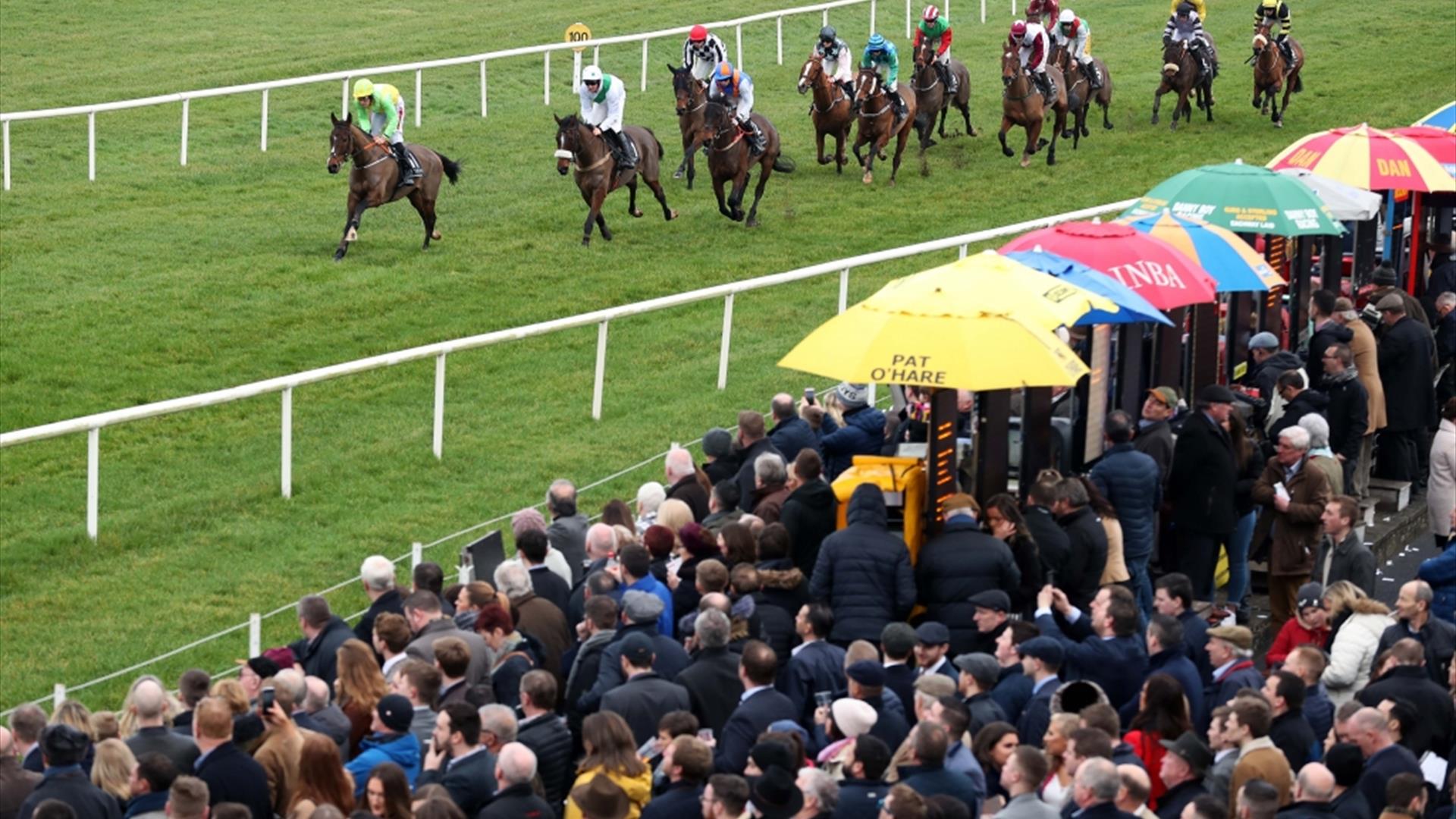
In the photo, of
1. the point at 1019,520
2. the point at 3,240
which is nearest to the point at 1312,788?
the point at 1019,520

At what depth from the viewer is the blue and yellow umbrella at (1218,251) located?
10844 mm

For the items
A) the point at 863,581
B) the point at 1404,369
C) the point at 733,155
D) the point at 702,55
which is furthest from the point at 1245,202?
the point at 702,55

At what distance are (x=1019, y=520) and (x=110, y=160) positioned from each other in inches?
597

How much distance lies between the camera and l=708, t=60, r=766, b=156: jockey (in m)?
19.6

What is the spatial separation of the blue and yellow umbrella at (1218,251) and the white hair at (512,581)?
4.13m

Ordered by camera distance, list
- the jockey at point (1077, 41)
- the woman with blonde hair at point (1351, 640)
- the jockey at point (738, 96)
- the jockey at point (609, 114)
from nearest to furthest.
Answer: the woman with blonde hair at point (1351, 640), the jockey at point (609, 114), the jockey at point (738, 96), the jockey at point (1077, 41)

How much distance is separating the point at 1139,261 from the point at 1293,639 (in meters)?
2.67

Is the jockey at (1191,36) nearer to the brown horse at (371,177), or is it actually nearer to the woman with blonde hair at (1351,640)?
the brown horse at (371,177)

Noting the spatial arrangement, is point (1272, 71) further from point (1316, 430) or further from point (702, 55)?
point (1316, 430)

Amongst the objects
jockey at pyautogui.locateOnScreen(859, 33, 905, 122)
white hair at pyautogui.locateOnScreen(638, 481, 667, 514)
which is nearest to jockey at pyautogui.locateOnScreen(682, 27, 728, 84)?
jockey at pyautogui.locateOnScreen(859, 33, 905, 122)

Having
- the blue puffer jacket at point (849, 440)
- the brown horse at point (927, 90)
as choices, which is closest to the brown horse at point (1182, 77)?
the brown horse at point (927, 90)

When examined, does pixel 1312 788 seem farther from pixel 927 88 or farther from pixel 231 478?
pixel 927 88

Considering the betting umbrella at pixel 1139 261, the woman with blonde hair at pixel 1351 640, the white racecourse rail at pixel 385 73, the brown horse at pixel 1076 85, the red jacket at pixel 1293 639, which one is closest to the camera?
the woman with blonde hair at pixel 1351 640

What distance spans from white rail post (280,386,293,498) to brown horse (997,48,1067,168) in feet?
38.7
